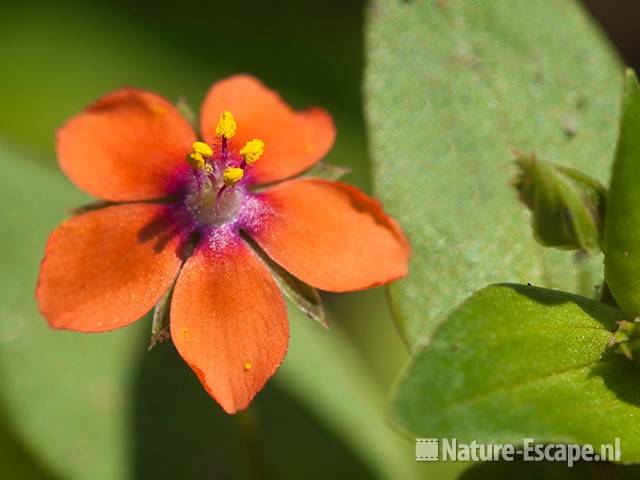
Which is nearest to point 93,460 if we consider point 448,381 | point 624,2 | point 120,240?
point 120,240

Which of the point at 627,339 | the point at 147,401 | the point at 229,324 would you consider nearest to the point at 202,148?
the point at 229,324

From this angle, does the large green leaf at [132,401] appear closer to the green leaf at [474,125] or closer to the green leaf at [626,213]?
the green leaf at [474,125]

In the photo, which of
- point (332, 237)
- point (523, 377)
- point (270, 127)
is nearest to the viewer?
point (523, 377)

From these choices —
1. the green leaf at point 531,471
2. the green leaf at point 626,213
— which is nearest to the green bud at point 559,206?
the green leaf at point 626,213

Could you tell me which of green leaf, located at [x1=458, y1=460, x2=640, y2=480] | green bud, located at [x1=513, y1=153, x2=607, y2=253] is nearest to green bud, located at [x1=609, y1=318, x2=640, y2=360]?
green bud, located at [x1=513, y1=153, x2=607, y2=253]

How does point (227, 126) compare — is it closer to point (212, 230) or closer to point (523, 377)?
point (212, 230)

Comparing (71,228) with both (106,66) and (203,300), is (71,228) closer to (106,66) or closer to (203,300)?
(203,300)
